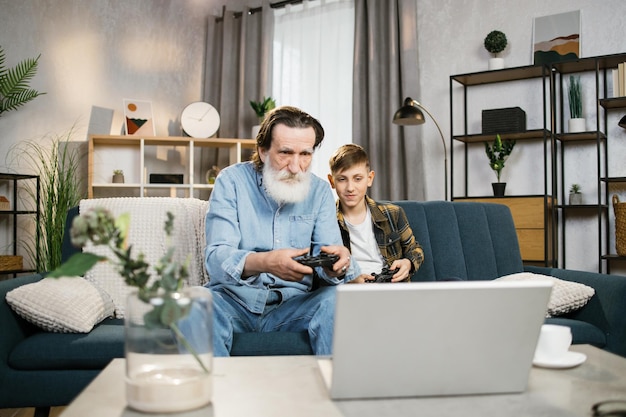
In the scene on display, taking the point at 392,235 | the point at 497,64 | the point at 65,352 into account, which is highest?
the point at 497,64

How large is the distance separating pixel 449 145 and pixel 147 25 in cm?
266

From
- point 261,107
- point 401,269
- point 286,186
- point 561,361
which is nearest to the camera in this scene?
point 561,361

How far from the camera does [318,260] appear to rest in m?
1.72

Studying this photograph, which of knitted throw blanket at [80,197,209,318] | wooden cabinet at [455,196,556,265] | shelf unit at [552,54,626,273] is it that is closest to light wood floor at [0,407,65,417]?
knitted throw blanket at [80,197,209,318]

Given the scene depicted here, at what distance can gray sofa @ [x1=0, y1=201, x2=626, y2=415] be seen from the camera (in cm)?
189

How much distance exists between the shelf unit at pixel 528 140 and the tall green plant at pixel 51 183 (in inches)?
103

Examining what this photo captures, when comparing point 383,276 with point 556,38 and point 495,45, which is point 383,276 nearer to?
point 495,45

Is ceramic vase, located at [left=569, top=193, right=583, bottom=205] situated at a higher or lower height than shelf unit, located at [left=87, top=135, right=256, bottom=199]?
lower

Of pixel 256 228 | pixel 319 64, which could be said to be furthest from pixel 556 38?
pixel 256 228

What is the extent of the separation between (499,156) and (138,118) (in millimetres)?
2740

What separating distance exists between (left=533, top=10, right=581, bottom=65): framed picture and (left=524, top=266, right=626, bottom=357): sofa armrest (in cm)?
206

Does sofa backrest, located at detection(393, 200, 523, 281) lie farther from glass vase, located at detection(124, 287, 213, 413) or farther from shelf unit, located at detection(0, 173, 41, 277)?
shelf unit, located at detection(0, 173, 41, 277)

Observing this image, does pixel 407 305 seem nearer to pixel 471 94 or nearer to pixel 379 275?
pixel 379 275

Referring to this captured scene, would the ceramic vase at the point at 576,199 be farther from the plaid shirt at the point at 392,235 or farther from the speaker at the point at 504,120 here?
the plaid shirt at the point at 392,235
